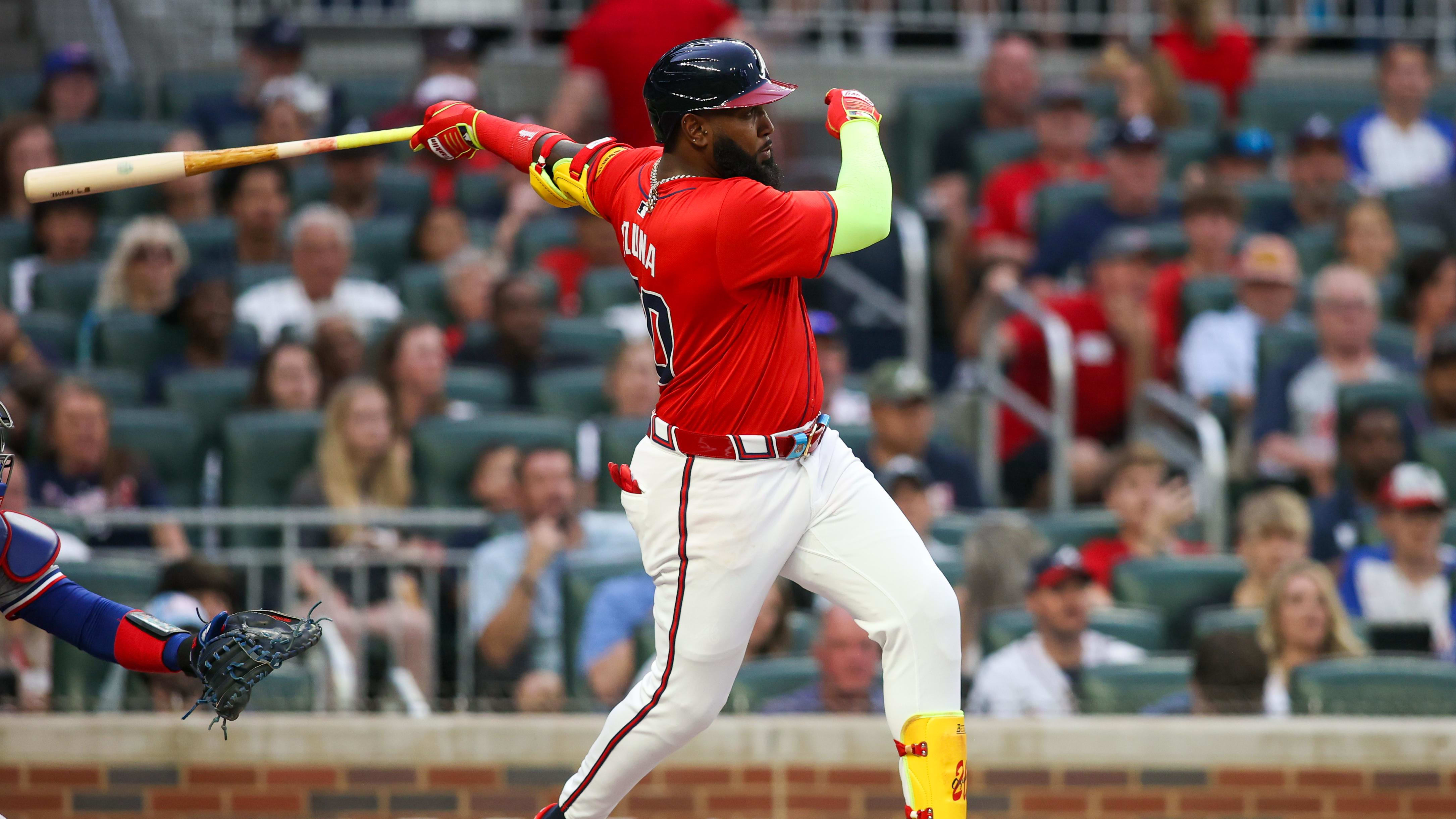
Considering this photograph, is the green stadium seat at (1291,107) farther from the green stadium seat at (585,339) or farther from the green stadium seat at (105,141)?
the green stadium seat at (105,141)

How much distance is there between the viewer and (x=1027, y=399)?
7.96 meters

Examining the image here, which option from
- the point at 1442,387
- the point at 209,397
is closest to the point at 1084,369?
the point at 1442,387

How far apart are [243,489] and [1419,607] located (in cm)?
414

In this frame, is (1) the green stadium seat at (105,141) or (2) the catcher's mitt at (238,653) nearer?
(2) the catcher's mitt at (238,653)

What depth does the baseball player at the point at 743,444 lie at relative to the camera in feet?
11.8

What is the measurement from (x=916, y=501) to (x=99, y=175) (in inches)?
123

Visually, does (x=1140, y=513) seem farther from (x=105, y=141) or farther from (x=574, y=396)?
(x=105, y=141)

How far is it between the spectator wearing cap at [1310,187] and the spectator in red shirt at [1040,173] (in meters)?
0.88

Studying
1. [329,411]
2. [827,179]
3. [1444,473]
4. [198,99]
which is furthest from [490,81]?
[1444,473]

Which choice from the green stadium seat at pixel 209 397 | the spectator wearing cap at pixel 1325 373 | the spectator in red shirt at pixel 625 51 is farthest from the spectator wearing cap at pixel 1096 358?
the green stadium seat at pixel 209 397

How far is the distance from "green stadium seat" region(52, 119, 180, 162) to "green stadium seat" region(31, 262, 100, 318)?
30.5 inches

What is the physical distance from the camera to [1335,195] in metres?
8.89

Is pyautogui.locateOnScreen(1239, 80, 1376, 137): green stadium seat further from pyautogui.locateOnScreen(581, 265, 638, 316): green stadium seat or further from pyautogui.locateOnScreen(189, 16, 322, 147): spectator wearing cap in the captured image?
pyautogui.locateOnScreen(189, 16, 322, 147): spectator wearing cap

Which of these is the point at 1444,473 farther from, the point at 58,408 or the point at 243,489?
the point at 58,408
